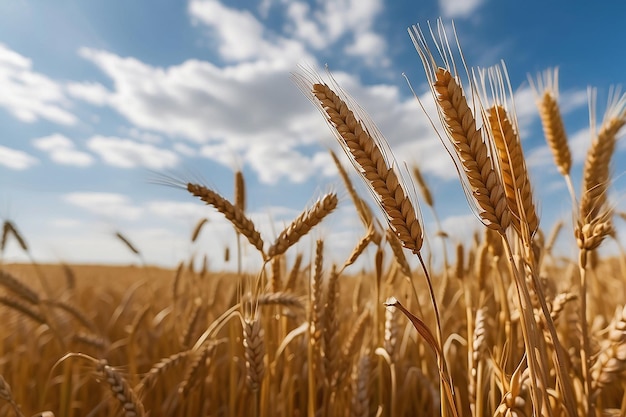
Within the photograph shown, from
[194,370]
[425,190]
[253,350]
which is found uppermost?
[425,190]

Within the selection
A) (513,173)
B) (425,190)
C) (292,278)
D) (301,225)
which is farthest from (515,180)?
(425,190)

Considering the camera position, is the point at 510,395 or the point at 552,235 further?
the point at 552,235

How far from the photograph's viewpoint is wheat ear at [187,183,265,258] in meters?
1.25

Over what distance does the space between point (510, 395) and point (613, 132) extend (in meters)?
1.23

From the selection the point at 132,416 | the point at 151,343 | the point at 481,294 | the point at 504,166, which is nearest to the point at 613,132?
the point at 481,294

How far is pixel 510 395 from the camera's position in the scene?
90cm

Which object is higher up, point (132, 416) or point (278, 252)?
point (278, 252)

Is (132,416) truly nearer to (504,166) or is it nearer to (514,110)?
(504,166)

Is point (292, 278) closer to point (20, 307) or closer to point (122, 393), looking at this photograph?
point (122, 393)

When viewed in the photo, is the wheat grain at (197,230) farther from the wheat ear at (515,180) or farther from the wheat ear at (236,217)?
the wheat ear at (515,180)

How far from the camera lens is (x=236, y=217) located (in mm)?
1256

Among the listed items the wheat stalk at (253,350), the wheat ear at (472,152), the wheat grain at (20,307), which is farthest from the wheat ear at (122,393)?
the wheat grain at (20,307)

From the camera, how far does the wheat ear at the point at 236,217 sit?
125 centimetres

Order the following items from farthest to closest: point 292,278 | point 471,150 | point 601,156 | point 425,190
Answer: point 425,190
point 292,278
point 601,156
point 471,150
